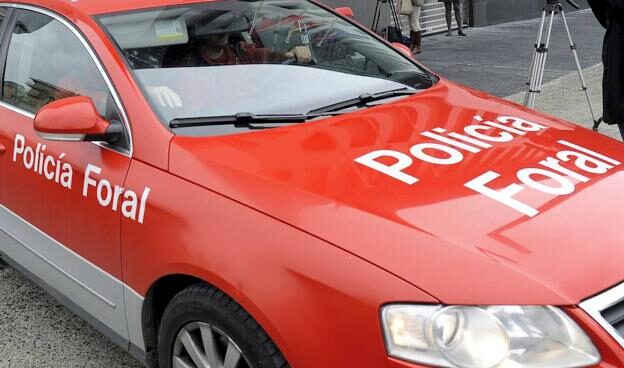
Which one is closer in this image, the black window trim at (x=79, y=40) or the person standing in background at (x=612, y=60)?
the black window trim at (x=79, y=40)

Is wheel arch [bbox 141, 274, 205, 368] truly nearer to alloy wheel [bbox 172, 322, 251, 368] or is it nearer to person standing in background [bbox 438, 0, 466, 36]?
alloy wheel [bbox 172, 322, 251, 368]

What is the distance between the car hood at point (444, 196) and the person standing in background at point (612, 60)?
1.95 metres

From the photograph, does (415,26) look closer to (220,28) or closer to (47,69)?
(220,28)

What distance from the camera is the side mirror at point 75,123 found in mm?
2354

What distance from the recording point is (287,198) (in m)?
1.98

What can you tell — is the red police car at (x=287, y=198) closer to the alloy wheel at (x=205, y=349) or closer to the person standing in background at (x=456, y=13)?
the alloy wheel at (x=205, y=349)

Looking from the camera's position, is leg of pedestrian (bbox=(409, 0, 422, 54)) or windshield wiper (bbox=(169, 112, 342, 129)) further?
leg of pedestrian (bbox=(409, 0, 422, 54))

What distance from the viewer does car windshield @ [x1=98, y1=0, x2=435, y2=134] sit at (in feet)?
8.55

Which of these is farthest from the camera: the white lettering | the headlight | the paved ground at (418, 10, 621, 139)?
the paved ground at (418, 10, 621, 139)

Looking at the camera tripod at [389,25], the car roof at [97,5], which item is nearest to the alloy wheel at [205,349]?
the car roof at [97,5]

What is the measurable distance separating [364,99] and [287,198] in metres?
0.96

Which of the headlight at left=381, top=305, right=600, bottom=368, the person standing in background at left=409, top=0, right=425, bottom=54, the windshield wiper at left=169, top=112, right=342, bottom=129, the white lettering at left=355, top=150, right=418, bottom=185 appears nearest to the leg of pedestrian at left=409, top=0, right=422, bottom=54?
the person standing in background at left=409, top=0, right=425, bottom=54

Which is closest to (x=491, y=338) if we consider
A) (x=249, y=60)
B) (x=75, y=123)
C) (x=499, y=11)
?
(x=75, y=123)

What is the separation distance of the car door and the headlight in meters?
1.20
